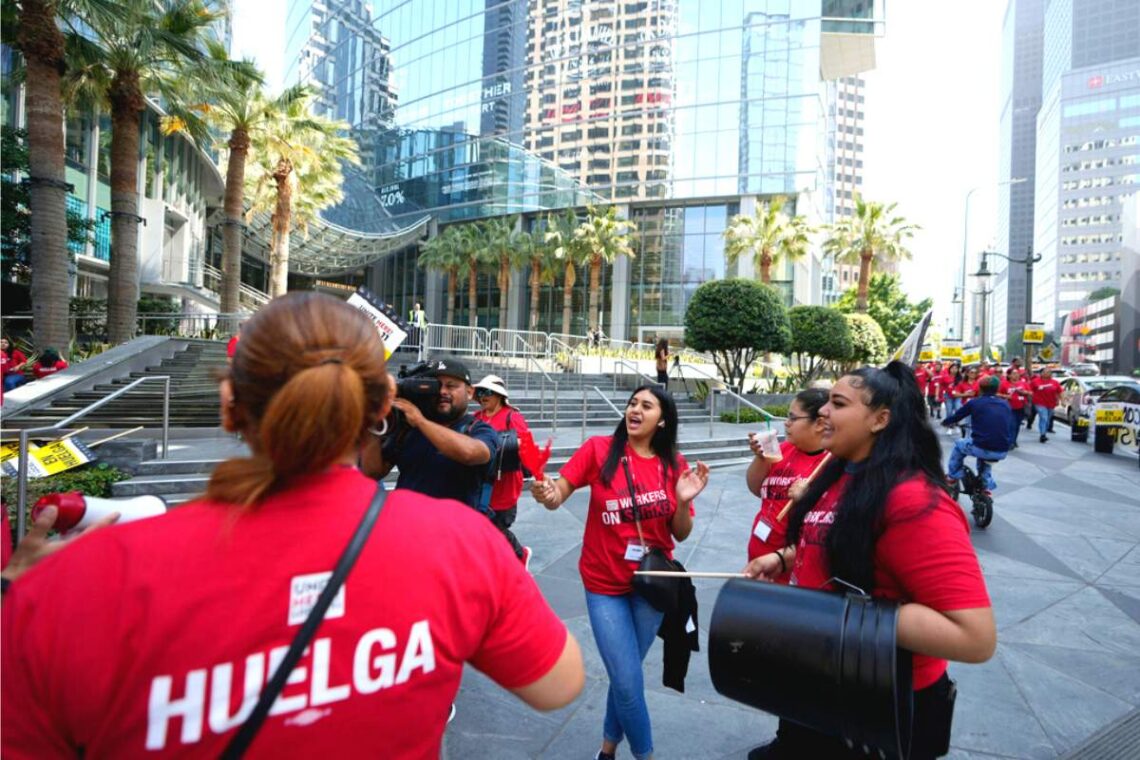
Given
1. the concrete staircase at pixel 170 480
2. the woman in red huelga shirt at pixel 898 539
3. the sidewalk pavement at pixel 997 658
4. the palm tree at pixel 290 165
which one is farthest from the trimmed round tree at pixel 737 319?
the woman in red huelga shirt at pixel 898 539

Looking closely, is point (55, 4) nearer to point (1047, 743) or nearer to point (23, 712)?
point (23, 712)

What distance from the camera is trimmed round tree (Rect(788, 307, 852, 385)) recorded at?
2314 cm

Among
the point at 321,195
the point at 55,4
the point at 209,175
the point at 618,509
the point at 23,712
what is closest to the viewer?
the point at 23,712

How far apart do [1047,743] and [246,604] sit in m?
4.12

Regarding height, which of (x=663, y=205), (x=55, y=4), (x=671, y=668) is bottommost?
(x=671, y=668)

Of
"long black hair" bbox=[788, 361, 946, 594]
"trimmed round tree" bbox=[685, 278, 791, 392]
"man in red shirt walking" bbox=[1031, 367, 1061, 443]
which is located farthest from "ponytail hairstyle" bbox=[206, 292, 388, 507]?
"trimmed round tree" bbox=[685, 278, 791, 392]

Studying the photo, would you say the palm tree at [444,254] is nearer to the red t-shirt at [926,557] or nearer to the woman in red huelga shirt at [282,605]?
the red t-shirt at [926,557]

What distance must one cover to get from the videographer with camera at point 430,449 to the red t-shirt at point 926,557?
65.8 inches

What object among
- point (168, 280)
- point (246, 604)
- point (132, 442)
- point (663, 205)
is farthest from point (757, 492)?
point (663, 205)

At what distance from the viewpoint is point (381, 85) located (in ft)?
169

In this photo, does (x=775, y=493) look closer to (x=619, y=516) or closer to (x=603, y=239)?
(x=619, y=516)

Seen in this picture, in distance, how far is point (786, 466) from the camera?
368 centimetres

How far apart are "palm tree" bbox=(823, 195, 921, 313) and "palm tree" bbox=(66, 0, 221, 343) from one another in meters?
28.9

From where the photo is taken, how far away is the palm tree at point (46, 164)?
1180cm
